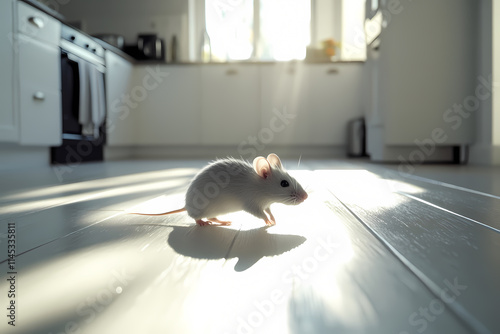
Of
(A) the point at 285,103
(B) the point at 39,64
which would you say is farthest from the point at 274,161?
(A) the point at 285,103

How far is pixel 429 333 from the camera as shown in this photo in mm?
335

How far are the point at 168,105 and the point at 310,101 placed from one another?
1.62 meters

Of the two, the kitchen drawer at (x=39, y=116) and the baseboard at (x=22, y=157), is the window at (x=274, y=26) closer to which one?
the kitchen drawer at (x=39, y=116)

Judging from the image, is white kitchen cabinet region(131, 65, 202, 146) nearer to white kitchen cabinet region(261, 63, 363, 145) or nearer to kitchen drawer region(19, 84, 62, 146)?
white kitchen cabinet region(261, 63, 363, 145)

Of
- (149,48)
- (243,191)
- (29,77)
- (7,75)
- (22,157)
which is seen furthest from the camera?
(149,48)

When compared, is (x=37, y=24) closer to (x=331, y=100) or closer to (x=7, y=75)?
(x=7, y=75)

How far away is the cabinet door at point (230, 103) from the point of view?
433 centimetres

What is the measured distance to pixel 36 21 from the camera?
8.61ft

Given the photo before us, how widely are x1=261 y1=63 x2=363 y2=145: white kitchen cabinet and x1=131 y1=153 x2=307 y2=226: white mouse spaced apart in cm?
357

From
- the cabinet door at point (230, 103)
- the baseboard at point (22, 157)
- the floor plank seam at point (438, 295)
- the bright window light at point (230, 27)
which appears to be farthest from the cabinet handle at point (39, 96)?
the bright window light at point (230, 27)

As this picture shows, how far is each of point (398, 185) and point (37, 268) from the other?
1374 millimetres

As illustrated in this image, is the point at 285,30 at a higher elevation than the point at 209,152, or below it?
higher

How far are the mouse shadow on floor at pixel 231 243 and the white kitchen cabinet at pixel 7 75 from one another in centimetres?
217

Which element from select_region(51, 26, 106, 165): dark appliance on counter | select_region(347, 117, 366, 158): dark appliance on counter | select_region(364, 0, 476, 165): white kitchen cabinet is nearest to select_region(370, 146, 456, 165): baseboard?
select_region(364, 0, 476, 165): white kitchen cabinet
